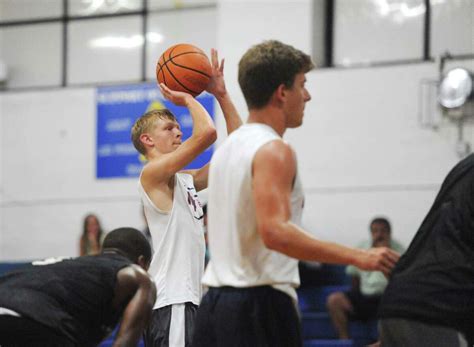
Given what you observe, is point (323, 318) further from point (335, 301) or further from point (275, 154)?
point (275, 154)

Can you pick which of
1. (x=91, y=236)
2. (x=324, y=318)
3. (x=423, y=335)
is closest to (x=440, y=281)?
(x=423, y=335)

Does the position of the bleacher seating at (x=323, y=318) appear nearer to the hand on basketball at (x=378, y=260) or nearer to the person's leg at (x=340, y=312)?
the person's leg at (x=340, y=312)

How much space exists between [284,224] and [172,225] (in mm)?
1859

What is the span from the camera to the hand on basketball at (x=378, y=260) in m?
3.74

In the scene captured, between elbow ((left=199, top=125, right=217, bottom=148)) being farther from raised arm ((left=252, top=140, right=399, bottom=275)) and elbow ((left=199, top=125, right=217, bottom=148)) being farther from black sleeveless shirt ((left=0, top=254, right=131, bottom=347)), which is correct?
raised arm ((left=252, top=140, right=399, bottom=275))

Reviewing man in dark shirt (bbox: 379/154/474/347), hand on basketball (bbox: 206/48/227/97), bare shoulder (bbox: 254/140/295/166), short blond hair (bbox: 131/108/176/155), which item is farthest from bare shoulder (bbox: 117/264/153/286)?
short blond hair (bbox: 131/108/176/155)

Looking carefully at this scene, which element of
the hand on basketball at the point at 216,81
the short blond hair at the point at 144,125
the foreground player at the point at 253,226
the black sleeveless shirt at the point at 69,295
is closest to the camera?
the foreground player at the point at 253,226

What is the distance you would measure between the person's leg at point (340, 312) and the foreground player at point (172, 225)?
5070 mm

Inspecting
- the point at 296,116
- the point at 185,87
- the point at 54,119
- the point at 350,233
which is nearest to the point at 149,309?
the point at 296,116

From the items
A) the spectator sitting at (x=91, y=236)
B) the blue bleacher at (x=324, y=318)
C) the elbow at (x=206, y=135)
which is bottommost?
the blue bleacher at (x=324, y=318)

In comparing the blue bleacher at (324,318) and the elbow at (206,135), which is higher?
the elbow at (206,135)

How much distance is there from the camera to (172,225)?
5656 mm

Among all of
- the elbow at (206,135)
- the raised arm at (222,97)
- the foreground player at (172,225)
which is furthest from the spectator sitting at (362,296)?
the elbow at (206,135)

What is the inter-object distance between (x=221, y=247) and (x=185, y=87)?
5.70ft
